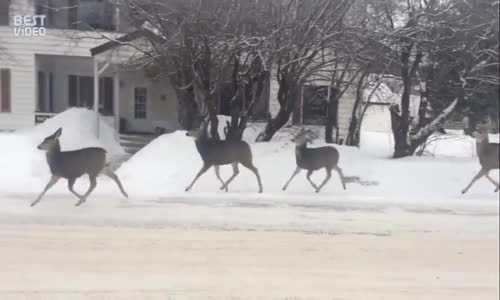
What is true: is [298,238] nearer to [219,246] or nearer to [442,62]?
[219,246]

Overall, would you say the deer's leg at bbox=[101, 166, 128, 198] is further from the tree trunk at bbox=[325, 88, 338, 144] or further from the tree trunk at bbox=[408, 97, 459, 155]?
the tree trunk at bbox=[408, 97, 459, 155]

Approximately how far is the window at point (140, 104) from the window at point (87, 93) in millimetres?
182

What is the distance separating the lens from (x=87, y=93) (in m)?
3.63

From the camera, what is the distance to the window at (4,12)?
319cm

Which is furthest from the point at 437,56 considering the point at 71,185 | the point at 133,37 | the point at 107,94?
the point at 71,185

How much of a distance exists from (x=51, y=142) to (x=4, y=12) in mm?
897

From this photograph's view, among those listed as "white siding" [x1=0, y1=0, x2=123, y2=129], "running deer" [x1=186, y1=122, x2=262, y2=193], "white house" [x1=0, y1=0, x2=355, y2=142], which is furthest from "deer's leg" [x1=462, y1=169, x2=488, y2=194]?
"white siding" [x1=0, y1=0, x2=123, y2=129]

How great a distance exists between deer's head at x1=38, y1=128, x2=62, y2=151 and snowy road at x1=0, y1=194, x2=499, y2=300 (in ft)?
1.21

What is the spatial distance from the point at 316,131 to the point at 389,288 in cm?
142

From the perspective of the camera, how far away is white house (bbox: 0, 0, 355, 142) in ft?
11.0

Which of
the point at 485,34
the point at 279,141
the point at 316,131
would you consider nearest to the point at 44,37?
the point at 279,141

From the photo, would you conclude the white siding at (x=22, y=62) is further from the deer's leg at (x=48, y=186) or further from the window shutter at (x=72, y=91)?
the deer's leg at (x=48, y=186)

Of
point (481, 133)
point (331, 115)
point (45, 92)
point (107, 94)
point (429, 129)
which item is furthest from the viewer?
point (331, 115)

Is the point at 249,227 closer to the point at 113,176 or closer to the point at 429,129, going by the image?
the point at 113,176
